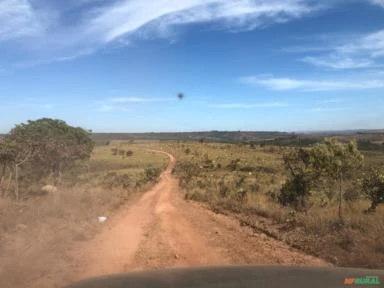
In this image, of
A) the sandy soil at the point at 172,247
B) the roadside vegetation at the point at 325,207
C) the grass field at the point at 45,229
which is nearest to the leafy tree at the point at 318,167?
the roadside vegetation at the point at 325,207

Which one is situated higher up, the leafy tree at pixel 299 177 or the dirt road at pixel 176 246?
the leafy tree at pixel 299 177

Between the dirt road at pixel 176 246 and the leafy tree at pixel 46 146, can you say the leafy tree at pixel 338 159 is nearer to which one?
the dirt road at pixel 176 246

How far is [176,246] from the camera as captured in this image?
1234 centimetres

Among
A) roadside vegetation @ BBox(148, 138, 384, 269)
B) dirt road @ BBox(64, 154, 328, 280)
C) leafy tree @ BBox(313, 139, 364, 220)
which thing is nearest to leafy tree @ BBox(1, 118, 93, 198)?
roadside vegetation @ BBox(148, 138, 384, 269)

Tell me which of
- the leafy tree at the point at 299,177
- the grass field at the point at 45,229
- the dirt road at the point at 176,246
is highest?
the leafy tree at the point at 299,177

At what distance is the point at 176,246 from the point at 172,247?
0.57 ft

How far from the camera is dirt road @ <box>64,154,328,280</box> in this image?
10.5 meters

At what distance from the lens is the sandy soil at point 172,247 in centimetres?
1039

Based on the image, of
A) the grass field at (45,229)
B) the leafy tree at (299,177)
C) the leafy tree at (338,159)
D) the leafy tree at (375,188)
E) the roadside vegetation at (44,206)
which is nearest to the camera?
the grass field at (45,229)

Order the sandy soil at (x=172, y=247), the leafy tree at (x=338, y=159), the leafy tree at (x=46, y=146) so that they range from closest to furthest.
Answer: the sandy soil at (x=172, y=247) → the leafy tree at (x=338, y=159) → the leafy tree at (x=46, y=146)

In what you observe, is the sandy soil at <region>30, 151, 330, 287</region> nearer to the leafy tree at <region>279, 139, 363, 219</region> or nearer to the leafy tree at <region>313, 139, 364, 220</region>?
the leafy tree at <region>279, 139, 363, 219</region>

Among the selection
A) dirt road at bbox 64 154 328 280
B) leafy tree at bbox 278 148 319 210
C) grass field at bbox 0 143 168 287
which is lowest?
dirt road at bbox 64 154 328 280

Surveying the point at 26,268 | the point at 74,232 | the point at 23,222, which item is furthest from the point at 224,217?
the point at 26,268

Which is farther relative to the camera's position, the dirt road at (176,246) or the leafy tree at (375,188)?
the leafy tree at (375,188)
